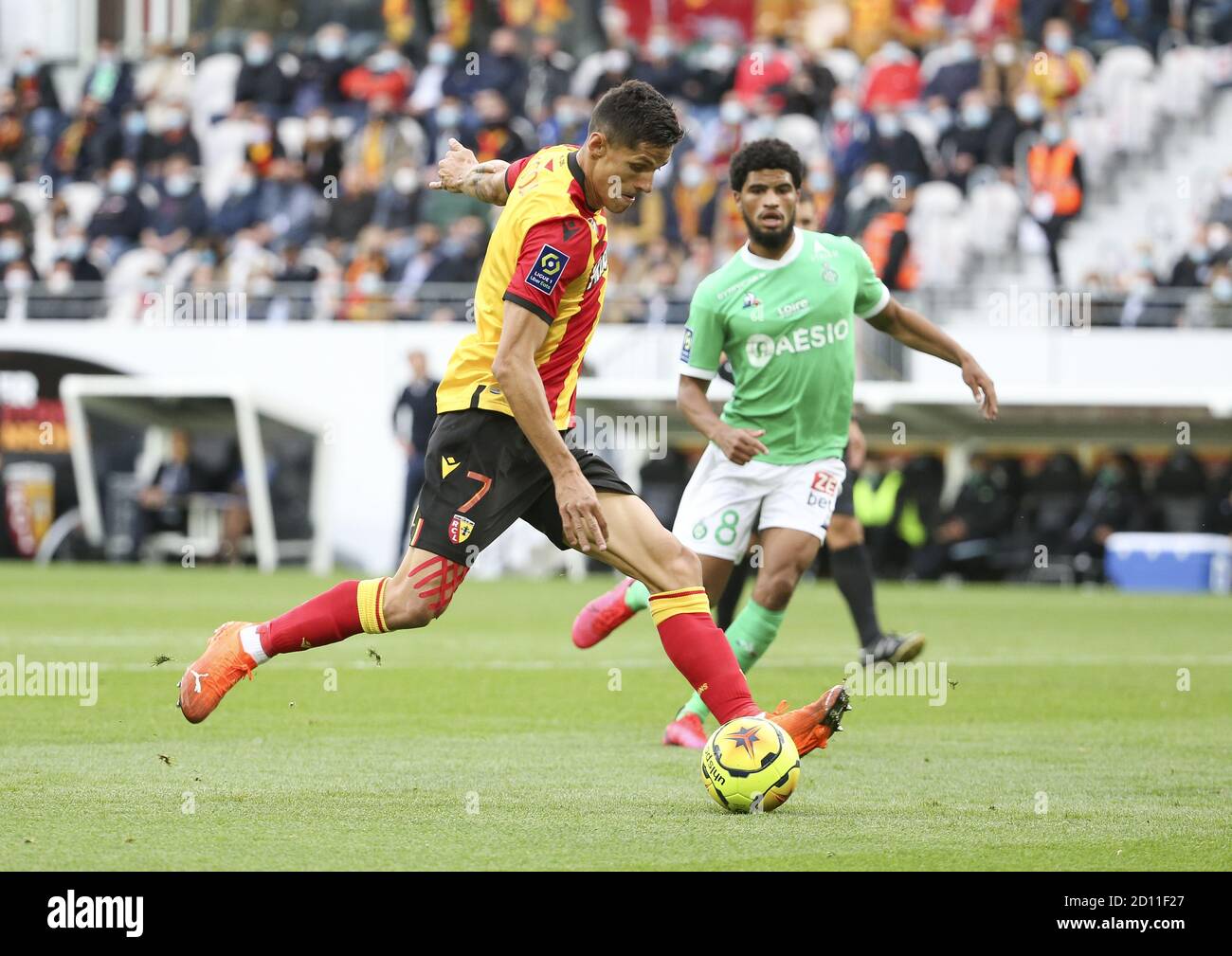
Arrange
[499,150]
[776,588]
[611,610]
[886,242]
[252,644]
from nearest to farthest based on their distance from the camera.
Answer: [252,644], [611,610], [776,588], [886,242], [499,150]

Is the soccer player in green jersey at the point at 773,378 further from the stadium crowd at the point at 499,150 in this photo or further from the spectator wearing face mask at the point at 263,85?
the spectator wearing face mask at the point at 263,85

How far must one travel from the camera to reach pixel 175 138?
2641 cm

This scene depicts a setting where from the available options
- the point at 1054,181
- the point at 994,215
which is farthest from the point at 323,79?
the point at 1054,181

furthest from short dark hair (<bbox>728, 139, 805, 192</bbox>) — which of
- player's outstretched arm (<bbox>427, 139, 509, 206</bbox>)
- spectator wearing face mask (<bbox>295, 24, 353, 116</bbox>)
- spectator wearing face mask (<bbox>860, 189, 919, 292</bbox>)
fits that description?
spectator wearing face mask (<bbox>295, 24, 353, 116</bbox>)

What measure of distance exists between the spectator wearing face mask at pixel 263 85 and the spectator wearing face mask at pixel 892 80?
808cm

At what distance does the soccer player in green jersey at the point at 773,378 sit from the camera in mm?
7977

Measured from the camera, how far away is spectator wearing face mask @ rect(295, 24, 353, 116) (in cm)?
2675

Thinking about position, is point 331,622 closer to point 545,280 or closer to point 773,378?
point 545,280

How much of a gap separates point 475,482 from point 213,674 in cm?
106

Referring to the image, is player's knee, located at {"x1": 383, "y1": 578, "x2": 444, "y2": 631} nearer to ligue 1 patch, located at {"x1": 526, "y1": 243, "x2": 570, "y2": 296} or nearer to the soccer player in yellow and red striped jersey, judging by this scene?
the soccer player in yellow and red striped jersey

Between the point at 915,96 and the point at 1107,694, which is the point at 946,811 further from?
the point at 915,96
